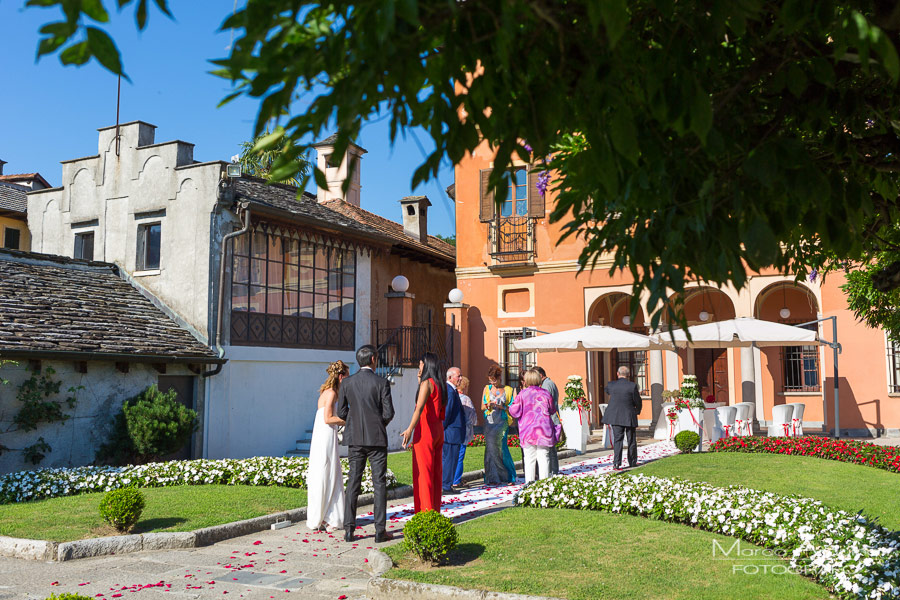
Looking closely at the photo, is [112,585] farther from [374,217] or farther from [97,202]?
[374,217]

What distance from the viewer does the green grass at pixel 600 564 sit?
5555 mm

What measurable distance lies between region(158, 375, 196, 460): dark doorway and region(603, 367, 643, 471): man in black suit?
823 cm

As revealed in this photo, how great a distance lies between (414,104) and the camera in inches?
101

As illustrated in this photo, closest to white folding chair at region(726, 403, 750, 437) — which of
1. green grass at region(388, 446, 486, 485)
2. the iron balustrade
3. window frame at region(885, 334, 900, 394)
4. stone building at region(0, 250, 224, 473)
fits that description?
window frame at region(885, 334, 900, 394)

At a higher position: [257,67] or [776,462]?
[257,67]

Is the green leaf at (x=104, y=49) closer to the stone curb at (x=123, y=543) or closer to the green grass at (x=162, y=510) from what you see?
the stone curb at (x=123, y=543)

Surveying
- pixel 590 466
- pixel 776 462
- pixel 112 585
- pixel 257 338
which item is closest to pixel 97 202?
pixel 257 338

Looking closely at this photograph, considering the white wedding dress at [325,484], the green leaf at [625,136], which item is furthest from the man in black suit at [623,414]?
the green leaf at [625,136]

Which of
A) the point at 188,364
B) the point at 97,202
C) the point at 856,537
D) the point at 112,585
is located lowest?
the point at 112,585

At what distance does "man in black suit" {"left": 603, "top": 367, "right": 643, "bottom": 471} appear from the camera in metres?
13.0

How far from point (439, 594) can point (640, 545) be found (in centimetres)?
226

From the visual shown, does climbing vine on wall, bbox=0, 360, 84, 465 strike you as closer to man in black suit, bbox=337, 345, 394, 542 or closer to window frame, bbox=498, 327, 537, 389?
man in black suit, bbox=337, 345, 394, 542

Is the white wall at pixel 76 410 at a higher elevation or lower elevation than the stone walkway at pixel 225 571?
higher

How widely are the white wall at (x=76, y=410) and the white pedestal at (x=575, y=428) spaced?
27.2 feet
